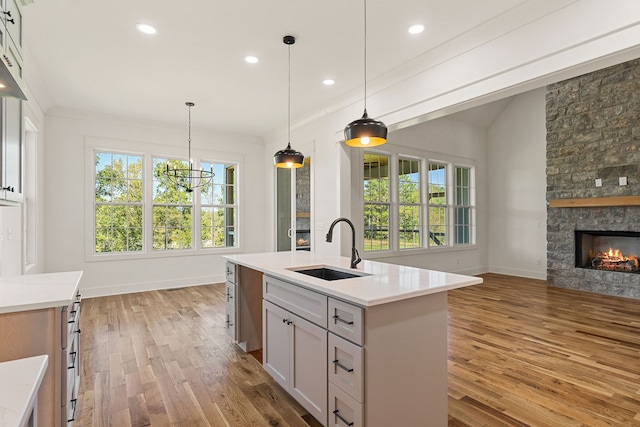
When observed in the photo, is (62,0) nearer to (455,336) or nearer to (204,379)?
(204,379)

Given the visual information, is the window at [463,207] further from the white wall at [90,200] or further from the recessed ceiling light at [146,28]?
the recessed ceiling light at [146,28]

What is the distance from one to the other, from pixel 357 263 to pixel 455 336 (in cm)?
174

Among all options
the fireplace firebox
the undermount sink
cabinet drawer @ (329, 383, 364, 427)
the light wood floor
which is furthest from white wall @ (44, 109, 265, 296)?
the fireplace firebox

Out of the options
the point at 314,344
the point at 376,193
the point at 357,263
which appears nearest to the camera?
the point at 314,344

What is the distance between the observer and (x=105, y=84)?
4402mm

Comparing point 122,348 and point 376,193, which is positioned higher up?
point 376,193

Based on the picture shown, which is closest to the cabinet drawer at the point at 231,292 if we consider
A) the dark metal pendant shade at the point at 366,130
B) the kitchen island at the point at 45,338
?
the kitchen island at the point at 45,338

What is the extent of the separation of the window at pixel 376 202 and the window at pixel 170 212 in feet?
10.4

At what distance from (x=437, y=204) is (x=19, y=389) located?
6.83m

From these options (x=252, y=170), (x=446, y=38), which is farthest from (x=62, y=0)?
(x=252, y=170)

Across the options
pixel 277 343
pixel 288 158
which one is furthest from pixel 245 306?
pixel 288 158

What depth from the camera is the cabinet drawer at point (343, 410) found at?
5.65ft

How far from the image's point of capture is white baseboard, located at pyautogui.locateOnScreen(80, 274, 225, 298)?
17.9ft

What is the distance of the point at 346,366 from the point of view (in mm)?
1817
